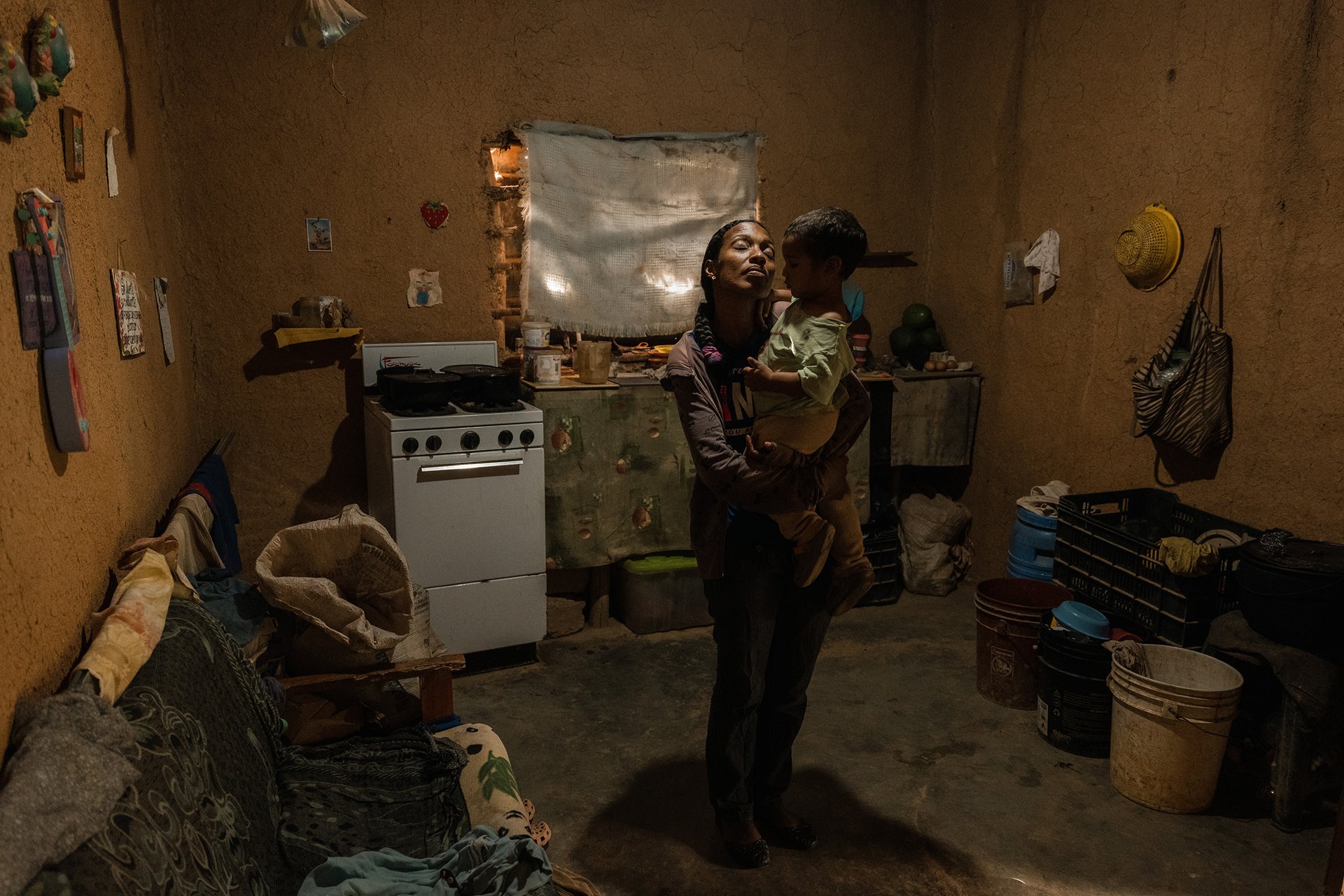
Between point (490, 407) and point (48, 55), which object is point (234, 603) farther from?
point (490, 407)

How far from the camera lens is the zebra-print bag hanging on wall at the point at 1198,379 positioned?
3.18 metres

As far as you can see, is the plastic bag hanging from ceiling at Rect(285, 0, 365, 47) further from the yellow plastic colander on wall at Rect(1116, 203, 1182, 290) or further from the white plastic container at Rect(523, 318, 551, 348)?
the yellow plastic colander on wall at Rect(1116, 203, 1182, 290)

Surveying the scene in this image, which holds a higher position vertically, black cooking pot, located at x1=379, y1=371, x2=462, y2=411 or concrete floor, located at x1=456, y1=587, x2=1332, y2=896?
black cooking pot, located at x1=379, y1=371, x2=462, y2=411

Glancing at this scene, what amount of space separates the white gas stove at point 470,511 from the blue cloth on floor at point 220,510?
0.60 meters

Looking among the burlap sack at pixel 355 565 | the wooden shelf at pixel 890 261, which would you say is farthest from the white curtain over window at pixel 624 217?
the burlap sack at pixel 355 565

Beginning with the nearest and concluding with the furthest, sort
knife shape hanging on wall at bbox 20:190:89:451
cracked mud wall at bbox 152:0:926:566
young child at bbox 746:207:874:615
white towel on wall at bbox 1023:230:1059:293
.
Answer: knife shape hanging on wall at bbox 20:190:89:451 → young child at bbox 746:207:874:615 → cracked mud wall at bbox 152:0:926:566 → white towel on wall at bbox 1023:230:1059:293

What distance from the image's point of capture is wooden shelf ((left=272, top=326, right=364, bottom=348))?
3.76 metres

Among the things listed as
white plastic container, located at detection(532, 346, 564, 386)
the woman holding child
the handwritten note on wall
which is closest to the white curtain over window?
white plastic container, located at detection(532, 346, 564, 386)

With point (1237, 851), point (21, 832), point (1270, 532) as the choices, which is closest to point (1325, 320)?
point (1270, 532)

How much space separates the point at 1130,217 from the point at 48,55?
3.66 m

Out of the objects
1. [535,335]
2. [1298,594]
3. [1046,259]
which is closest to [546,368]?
[535,335]

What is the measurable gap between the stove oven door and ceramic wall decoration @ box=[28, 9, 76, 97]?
1.89m

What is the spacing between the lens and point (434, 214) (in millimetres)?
4035

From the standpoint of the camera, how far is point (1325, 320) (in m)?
2.88
